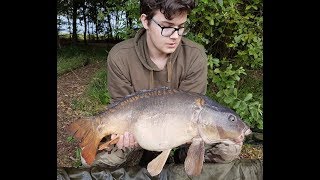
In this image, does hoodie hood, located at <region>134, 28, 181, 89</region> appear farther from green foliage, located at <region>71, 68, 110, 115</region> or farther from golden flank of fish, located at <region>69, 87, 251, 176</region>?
green foliage, located at <region>71, 68, 110, 115</region>

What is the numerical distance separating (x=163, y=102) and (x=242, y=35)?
1.37 metres

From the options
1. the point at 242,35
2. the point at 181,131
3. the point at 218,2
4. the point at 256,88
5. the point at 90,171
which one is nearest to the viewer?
the point at 181,131

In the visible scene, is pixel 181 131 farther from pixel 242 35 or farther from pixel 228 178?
pixel 242 35

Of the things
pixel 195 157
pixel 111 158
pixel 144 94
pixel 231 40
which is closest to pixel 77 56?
pixel 231 40

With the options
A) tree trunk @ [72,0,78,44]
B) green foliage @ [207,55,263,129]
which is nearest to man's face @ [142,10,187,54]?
green foliage @ [207,55,263,129]

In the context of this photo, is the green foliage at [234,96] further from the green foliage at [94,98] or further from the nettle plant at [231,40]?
the green foliage at [94,98]

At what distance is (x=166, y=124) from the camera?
5.87 feet

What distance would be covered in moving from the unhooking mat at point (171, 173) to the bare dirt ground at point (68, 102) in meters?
0.85

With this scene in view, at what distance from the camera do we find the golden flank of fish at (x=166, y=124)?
1.76m

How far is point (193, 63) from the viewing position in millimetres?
2197

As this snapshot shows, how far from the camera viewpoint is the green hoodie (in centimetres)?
217

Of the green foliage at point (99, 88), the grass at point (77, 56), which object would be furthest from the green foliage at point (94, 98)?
the grass at point (77, 56)

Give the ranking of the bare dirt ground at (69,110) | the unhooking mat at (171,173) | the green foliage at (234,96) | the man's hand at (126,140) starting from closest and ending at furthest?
the man's hand at (126,140) → the unhooking mat at (171,173) → the green foliage at (234,96) → the bare dirt ground at (69,110)

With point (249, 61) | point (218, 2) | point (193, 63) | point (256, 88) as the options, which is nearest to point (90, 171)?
point (193, 63)
